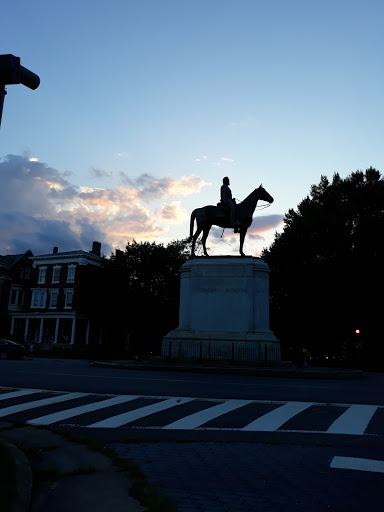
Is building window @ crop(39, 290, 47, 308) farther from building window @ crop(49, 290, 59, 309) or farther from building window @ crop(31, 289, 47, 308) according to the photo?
building window @ crop(49, 290, 59, 309)

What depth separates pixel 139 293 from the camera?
6197 centimetres

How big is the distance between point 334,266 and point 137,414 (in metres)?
36.5

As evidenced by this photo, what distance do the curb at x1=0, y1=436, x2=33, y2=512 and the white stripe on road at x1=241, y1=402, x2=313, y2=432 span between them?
4.32 meters

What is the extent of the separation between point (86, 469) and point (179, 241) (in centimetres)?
6642

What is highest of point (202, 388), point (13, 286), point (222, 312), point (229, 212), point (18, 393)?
point (13, 286)

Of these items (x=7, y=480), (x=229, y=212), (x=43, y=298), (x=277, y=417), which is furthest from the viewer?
(x=43, y=298)

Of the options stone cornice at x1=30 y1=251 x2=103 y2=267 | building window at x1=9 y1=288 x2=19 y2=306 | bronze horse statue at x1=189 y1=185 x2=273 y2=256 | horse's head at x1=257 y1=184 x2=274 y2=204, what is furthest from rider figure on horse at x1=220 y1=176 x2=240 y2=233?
building window at x1=9 y1=288 x2=19 y2=306

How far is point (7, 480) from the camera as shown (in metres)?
4.16

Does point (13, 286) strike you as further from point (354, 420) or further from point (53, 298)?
point (354, 420)

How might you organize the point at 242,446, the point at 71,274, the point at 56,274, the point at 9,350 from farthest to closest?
the point at 56,274, the point at 71,274, the point at 9,350, the point at 242,446

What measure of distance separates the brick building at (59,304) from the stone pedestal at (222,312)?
40.6 metres

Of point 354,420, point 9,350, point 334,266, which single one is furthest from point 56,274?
point 354,420

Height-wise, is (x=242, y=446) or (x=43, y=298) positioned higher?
(x=43, y=298)

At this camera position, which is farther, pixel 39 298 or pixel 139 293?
pixel 39 298
